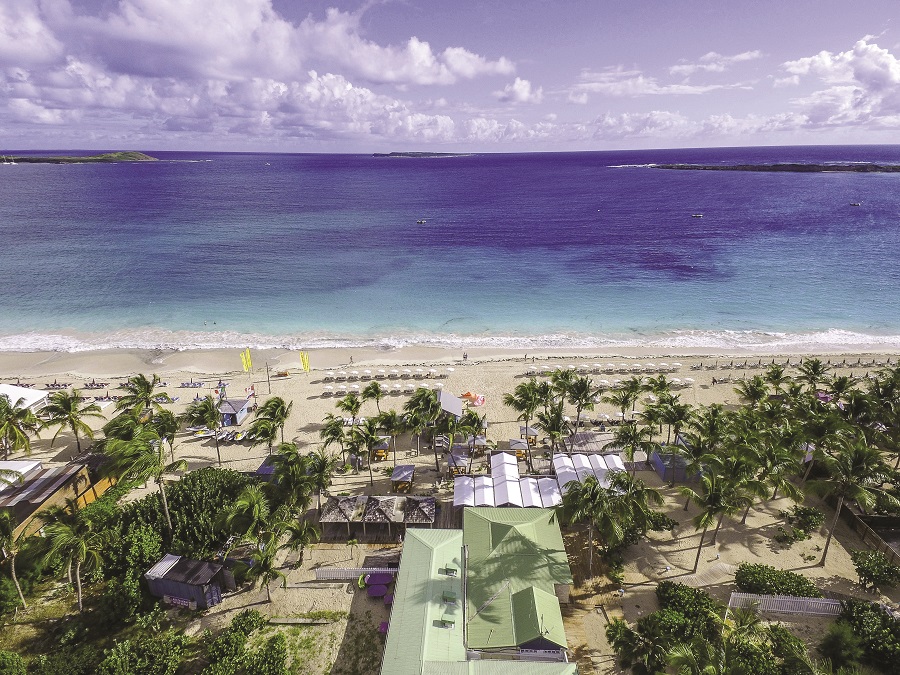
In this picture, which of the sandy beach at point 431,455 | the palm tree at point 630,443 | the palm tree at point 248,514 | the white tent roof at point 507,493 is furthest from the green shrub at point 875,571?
the palm tree at point 248,514

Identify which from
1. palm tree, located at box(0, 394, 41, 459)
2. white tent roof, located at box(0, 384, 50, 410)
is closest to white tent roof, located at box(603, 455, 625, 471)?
palm tree, located at box(0, 394, 41, 459)


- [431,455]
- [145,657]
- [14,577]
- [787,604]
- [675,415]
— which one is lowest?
[431,455]

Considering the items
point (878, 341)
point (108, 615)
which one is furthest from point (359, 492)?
point (878, 341)

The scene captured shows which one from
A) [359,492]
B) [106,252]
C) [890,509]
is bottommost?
[359,492]

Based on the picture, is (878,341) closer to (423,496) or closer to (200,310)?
(423,496)

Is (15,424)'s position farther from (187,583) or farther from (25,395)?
(187,583)

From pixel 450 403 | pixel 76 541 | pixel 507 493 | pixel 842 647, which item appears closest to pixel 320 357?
pixel 450 403
